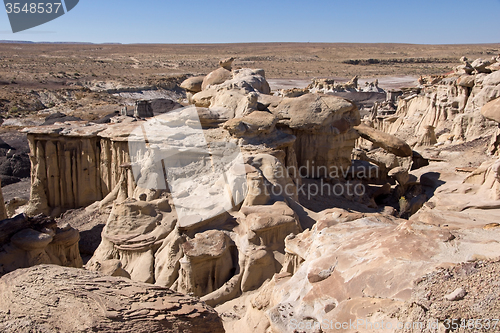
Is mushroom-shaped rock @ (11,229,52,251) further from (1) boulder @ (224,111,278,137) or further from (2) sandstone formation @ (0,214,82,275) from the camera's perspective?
(1) boulder @ (224,111,278,137)

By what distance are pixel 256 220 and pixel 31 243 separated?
338 centimetres

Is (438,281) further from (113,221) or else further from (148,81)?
(148,81)

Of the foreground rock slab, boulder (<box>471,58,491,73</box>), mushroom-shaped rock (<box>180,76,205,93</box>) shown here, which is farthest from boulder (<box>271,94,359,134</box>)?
the foreground rock slab

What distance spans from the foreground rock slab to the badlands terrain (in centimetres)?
1

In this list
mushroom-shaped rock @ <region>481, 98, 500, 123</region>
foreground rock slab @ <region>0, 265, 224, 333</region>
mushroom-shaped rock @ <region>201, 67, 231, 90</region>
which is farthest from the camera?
mushroom-shaped rock @ <region>201, 67, 231, 90</region>

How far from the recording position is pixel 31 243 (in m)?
6.01

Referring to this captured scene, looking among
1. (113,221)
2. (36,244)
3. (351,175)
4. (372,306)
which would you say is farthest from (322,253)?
(351,175)

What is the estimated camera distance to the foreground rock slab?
3182mm

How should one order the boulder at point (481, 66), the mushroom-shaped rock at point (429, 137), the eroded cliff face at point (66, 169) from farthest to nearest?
the mushroom-shaped rock at point (429, 137) < the boulder at point (481, 66) < the eroded cliff face at point (66, 169)

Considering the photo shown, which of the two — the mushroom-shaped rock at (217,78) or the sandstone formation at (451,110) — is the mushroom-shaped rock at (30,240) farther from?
the sandstone formation at (451,110)

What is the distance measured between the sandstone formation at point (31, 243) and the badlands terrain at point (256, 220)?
3cm

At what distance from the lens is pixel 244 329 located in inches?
172

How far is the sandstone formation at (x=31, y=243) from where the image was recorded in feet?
19.3

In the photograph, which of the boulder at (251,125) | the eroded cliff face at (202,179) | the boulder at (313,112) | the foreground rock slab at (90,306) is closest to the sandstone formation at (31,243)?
the eroded cliff face at (202,179)
